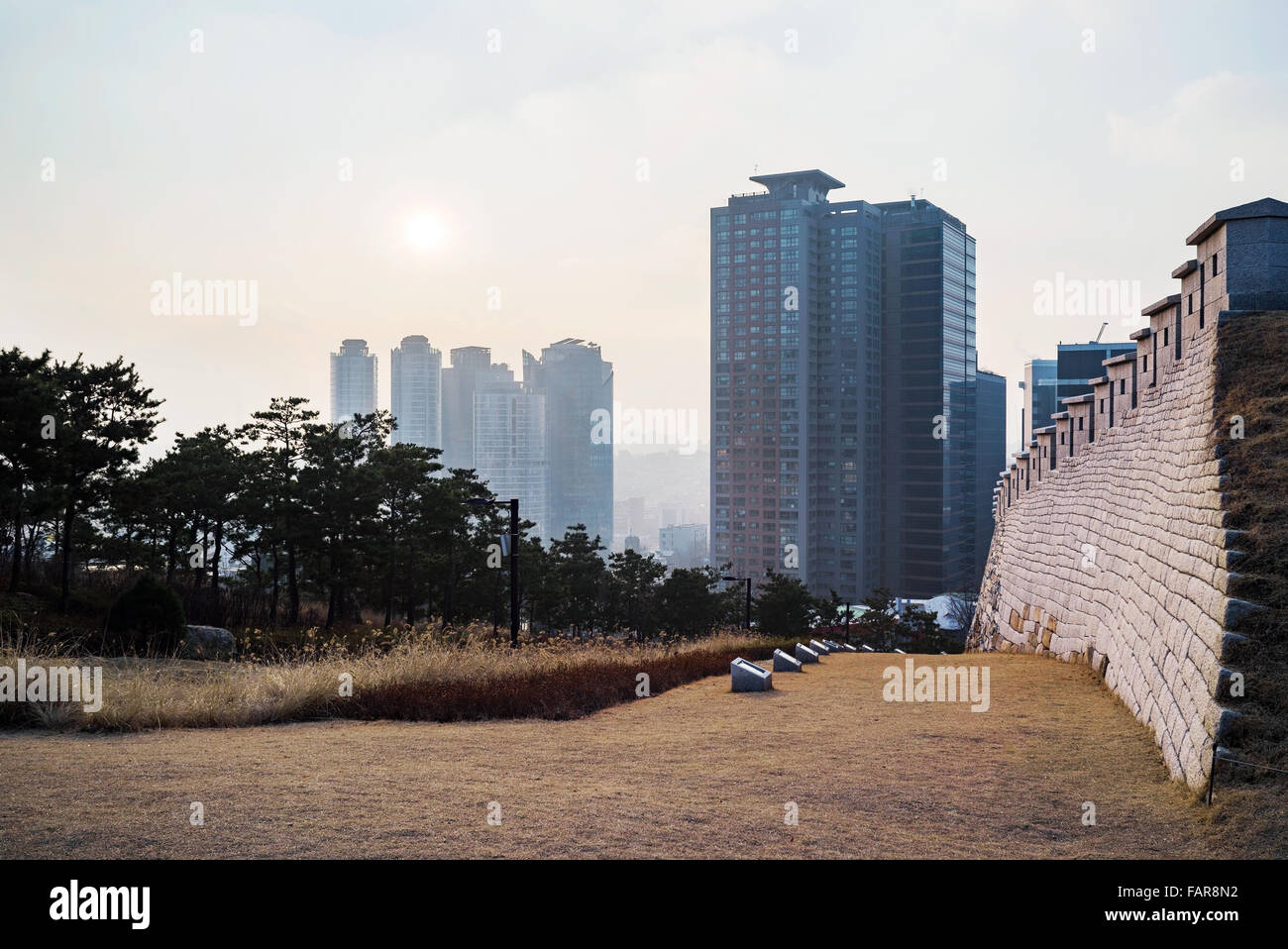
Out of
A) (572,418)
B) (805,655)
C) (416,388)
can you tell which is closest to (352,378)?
(416,388)

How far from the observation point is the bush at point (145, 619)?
1983 cm

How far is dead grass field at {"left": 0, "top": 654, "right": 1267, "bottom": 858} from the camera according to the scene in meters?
5.28

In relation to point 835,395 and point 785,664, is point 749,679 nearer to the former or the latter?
point 785,664

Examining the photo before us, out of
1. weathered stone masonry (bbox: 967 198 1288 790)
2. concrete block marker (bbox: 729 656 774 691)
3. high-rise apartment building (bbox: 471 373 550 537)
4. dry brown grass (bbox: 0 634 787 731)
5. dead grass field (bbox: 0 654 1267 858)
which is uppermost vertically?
high-rise apartment building (bbox: 471 373 550 537)

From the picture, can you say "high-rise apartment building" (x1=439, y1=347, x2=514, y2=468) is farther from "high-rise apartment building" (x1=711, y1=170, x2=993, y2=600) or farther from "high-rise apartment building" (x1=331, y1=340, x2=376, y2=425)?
"high-rise apartment building" (x1=711, y1=170, x2=993, y2=600)

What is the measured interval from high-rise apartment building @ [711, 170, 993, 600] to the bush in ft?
299

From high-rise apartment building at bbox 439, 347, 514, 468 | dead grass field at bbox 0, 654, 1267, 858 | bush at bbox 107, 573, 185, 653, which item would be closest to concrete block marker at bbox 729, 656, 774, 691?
dead grass field at bbox 0, 654, 1267, 858

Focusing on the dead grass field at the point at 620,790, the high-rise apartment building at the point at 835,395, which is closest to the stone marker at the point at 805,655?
the dead grass field at the point at 620,790

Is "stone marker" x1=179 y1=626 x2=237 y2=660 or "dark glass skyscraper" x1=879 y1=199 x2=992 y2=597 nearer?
"stone marker" x1=179 y1=626 x2=237 y2=660

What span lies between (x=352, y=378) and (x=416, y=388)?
11.1 m

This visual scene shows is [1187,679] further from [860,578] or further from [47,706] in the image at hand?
[860,578]

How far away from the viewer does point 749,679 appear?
13227 millimetres

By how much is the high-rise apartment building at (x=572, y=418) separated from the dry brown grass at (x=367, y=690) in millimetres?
145115
